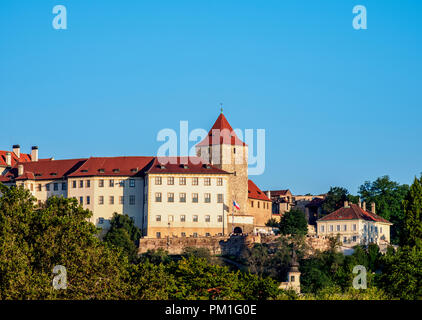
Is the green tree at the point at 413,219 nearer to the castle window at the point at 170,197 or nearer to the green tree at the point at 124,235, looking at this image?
the green tree at the point at 124,235

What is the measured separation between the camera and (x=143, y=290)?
6400cm

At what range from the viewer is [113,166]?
127 metres

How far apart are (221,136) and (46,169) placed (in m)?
24.4

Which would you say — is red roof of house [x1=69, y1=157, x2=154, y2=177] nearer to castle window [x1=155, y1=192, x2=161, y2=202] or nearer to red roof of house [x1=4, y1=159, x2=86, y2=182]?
red roof of house [x1=4, y1=159, x2=86, y2=182]

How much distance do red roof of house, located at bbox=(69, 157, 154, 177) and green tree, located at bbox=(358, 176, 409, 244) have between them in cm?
3648

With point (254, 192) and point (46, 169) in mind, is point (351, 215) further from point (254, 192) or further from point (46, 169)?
A: point (46, 169)

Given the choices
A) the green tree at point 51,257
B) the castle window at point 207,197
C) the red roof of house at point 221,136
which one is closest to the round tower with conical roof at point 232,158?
the red roof of house at point 221,136

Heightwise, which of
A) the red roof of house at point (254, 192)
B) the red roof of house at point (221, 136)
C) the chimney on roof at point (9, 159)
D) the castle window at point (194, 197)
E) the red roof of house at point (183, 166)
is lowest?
the castle window at point (194, 197)

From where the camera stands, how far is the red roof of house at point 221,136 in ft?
417

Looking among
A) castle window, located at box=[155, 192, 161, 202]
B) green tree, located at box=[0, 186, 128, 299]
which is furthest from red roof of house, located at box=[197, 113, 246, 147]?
green tree, located at box=[0, 186, 128, 299]

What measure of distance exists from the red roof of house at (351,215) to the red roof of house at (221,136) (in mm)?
15432

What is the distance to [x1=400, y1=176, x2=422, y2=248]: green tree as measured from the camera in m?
89.9

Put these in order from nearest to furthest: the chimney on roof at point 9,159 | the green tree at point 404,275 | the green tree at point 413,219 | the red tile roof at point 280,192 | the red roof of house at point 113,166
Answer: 1. the green tree at point 404,275
2. the green tree at point 413,219
3. the red roof of house at point 113,166
4. the chimney on roof at point 9,159
5. the red tile roof at point 280,192
